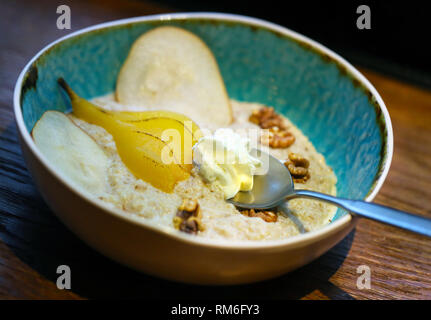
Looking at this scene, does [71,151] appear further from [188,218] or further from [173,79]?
[173,79]

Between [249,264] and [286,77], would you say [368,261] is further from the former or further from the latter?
[286,77]

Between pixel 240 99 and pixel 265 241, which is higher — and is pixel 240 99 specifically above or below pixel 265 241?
above

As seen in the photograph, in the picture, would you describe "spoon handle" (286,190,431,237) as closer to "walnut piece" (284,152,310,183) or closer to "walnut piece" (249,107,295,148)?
"walnut piece" (284,152,310,183)

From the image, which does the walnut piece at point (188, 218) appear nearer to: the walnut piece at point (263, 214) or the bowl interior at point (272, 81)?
the walnut piece at point (263, 214)

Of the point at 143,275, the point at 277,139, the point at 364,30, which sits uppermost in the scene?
the point at 364,30

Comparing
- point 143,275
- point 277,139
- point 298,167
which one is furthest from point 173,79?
point 143,275

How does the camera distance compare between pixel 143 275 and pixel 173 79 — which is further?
pixel 173 79
